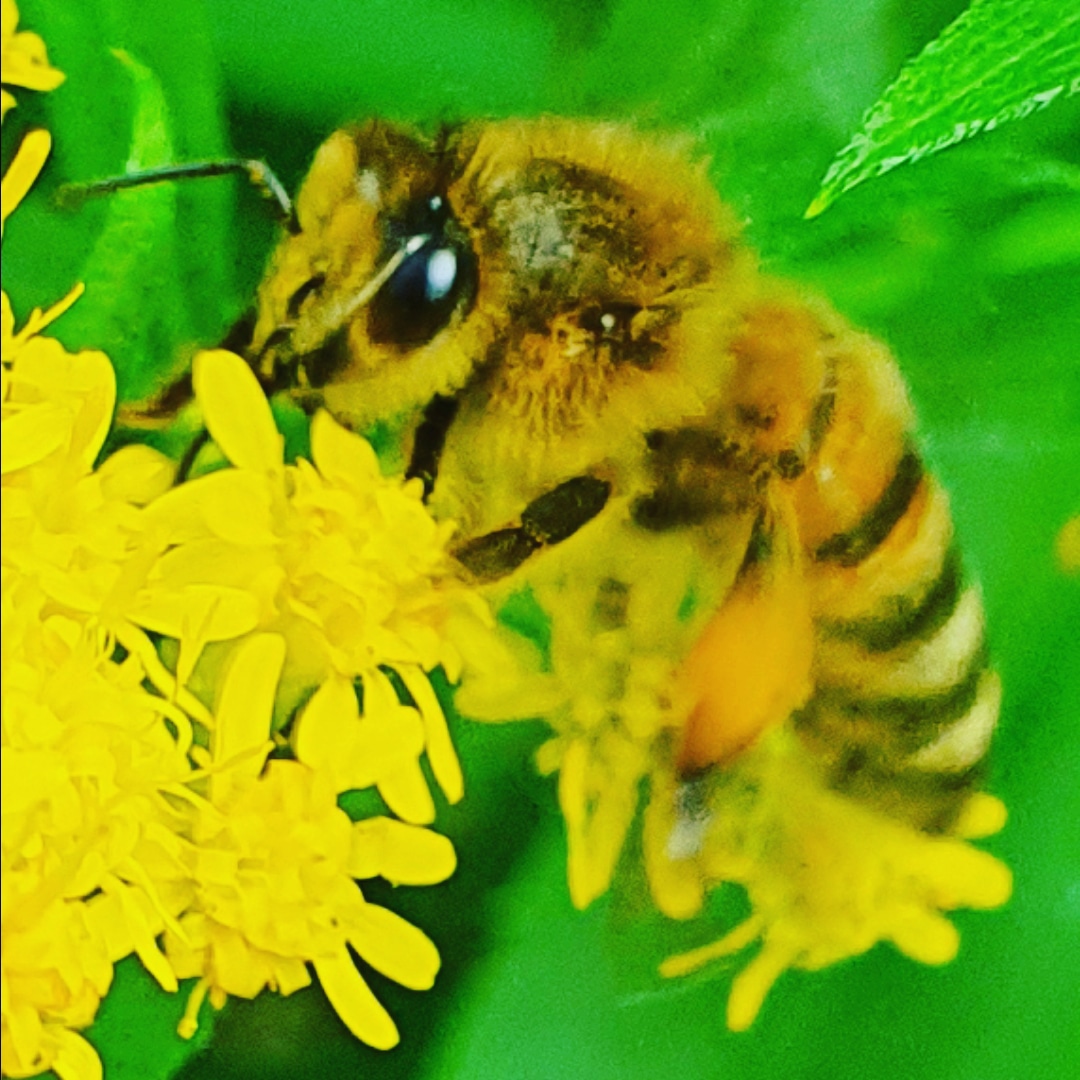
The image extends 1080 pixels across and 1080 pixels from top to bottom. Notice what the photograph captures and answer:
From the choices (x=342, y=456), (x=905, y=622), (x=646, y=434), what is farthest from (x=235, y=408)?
(x=905, y=622)

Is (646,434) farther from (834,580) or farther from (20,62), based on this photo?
(20,62)

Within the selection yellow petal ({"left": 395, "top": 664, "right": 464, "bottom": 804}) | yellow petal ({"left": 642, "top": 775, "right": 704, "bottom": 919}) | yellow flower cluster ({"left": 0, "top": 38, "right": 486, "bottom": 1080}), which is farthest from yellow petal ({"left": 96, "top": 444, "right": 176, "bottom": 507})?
yellow petal ({"left": 642, "top": 775, "right": 704, "bottom": 919})

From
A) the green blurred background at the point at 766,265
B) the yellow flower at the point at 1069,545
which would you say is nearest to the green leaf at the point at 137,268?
the green blurred background at the point at 766,265

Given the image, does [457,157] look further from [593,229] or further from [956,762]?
[956,762]

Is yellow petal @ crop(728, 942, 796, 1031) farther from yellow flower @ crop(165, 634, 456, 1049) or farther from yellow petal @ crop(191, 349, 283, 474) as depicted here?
yellow petal @ crop(191, 349, 283, 474)

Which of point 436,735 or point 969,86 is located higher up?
point 969,86

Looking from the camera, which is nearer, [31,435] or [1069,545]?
→ [31,435]
